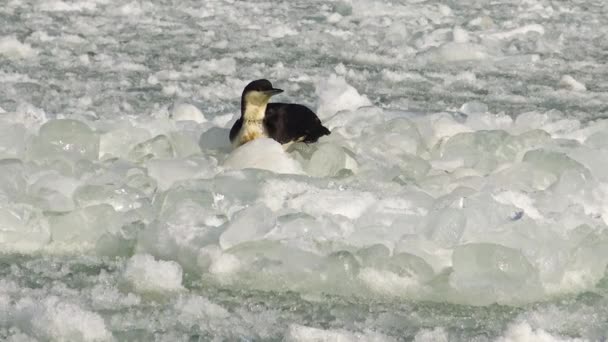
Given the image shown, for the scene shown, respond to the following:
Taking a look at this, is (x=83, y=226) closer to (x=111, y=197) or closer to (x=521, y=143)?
(x=111, y=197)

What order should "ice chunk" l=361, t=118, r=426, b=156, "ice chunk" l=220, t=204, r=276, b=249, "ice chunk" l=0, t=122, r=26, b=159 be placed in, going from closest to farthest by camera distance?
1. "ice chunk" l=220, t=204, r=276, b=249
2. "ice chunk" l=0, t=122, r=26, b=159
3. "ice chunk" l=361, t=118, r=426, b=156

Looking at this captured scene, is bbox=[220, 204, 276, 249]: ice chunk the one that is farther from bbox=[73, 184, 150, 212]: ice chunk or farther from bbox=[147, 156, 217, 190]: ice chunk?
bbox=[147, 156, 217, 190]: ice chunk

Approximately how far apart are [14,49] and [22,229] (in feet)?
10.1

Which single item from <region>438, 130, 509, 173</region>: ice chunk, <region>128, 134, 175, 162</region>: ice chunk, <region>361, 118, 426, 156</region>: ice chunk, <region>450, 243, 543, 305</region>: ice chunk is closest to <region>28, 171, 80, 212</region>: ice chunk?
<region>128, 134, 175, 162</region>: ice chunk

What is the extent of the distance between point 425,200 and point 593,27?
4.25m

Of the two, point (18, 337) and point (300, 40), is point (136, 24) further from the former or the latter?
point (18, 337)

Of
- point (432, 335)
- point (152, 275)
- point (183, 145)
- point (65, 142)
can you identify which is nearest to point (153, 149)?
point (183, 145)

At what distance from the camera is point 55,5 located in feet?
25.8

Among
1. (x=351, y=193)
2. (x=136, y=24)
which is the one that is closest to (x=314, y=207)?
(x=351, y=193)

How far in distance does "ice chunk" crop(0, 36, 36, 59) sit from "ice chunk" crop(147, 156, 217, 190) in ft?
8.76

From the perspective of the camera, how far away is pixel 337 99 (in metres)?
5.52

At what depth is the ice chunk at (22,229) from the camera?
3.71m

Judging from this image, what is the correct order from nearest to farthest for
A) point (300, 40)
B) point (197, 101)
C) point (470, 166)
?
point (470, 166), point (197, 101), point (300, 40)

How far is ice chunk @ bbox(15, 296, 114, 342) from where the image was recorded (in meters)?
3.05
